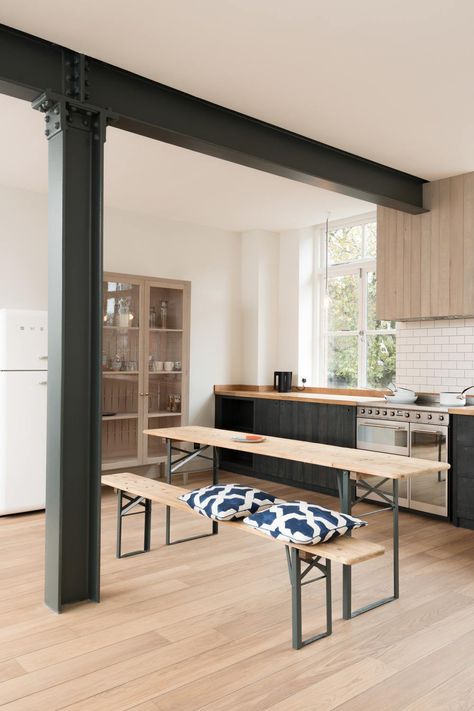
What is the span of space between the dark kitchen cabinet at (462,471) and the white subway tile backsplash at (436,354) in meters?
0.83

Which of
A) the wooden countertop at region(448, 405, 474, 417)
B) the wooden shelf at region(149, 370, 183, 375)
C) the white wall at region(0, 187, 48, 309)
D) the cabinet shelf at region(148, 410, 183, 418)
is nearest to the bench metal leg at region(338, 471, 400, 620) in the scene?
the wooden countertop at region(448, 405, 474, 417)

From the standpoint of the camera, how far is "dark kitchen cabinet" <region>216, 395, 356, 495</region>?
5824 millimetres

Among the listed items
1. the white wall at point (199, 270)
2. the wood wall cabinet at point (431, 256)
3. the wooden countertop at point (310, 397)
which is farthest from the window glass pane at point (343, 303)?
the white wall at point (199, 270)

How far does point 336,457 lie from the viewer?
359 centimetres

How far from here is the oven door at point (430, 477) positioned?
4.92 meters

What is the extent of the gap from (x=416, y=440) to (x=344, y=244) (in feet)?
9.26

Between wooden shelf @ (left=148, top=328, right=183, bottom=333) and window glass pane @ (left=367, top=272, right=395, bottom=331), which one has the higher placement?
window glass pane @ (left=367, top=272, right=395, bottom=331)

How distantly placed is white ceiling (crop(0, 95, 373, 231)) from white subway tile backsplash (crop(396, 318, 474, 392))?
1.48m

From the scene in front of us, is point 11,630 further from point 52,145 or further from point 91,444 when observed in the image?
point 52,145

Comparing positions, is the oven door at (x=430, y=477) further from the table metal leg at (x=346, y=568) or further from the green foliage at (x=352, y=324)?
the table metal leg at (x=346, y=568)

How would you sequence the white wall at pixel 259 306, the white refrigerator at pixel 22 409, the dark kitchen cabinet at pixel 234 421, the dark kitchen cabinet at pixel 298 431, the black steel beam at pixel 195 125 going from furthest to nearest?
1. the white wall at pixel 259 306
2. the dark kitchen cabinet at pixel 234 421
3. the dark kitchen cabinet at pixel 298 431
4. the white refrigerator at pixel 22 409
5. the black steel beam at pixel 195 125

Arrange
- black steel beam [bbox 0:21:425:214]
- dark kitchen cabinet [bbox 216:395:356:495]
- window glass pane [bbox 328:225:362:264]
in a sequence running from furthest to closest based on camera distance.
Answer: window glass pane [bbox 328:225:362:264]
dark kitchen cabinet [bbox 216:395:356:495]
black steel beam [bbox 0:21:425:214]

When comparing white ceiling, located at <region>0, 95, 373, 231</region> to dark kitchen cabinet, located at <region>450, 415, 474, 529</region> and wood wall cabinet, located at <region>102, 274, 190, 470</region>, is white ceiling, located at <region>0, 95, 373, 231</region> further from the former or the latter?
dark kitchen cabinet, located at <region>450, 415, 474, 529</region>

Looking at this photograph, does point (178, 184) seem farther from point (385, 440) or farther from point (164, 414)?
point (385, 440)
